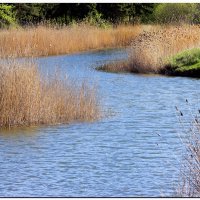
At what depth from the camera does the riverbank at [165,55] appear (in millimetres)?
23125

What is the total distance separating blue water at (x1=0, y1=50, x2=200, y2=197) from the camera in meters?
9.15

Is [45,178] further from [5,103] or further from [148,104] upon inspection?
[148,104]

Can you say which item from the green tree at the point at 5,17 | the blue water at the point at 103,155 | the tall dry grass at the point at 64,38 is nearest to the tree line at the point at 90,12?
the green tree at the point at 5,17

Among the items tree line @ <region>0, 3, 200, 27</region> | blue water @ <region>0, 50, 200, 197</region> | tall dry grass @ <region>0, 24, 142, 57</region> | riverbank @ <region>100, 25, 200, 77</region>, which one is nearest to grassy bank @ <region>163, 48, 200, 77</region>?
riverbank @ <region>100, 25, 200, 77</region>

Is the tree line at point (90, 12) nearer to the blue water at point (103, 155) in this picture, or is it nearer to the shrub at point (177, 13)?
the shrub at point (177, 13)

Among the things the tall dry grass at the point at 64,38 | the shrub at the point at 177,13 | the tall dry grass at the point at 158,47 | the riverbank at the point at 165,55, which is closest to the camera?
the riverbank at the point at 165,55

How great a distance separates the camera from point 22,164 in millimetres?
10578

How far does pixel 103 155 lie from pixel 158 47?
13058mm

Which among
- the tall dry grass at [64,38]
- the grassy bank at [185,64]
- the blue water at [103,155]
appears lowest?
the tall dry grass at [64,38]

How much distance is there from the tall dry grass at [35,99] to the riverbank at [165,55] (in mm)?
9291

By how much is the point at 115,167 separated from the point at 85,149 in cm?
135

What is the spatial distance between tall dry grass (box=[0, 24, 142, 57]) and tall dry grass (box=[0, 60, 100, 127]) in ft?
33.2

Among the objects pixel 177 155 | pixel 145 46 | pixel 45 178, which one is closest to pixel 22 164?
pixel 45 178

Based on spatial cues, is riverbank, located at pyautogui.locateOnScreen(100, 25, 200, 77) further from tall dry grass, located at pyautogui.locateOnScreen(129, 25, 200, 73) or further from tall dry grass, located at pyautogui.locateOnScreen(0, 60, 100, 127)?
tall dry grass, located at pyautogui.locateOnScreen(0, 60, 100, 127)
